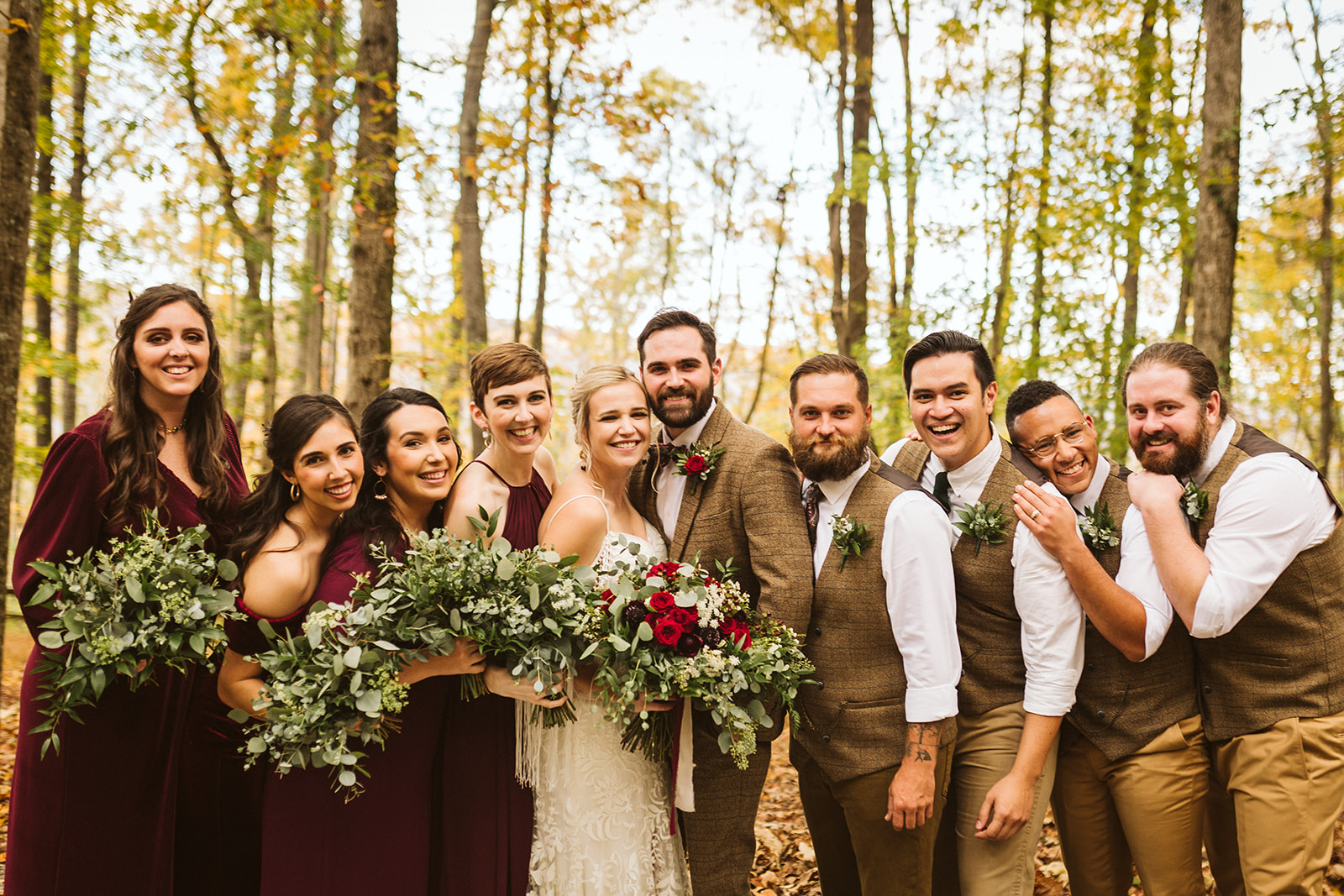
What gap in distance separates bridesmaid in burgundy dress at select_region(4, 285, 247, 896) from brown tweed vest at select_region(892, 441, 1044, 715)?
3494 mm

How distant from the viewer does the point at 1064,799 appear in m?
3.71

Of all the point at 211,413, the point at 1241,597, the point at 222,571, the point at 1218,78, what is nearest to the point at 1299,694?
the point at 1241,597

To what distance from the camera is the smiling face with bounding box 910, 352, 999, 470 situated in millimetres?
3623

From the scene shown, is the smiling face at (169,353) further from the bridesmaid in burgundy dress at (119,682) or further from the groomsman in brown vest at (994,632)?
the groomsman in brown vest at (994,632)

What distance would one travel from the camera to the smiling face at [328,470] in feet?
11.2

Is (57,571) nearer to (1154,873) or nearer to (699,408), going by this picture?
(699,408)

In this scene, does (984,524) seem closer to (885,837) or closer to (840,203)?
(885,837)

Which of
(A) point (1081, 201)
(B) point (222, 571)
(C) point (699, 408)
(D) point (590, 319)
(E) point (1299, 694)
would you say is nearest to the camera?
(B) point (222, 571)

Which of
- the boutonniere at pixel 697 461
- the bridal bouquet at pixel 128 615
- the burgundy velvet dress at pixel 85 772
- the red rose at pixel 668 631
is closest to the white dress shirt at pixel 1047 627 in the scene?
the boutonniere at pixel 697 461

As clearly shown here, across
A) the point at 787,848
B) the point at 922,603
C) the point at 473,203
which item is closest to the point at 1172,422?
the point at 922,603

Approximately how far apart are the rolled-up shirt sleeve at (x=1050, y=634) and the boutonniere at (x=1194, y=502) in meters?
0.58

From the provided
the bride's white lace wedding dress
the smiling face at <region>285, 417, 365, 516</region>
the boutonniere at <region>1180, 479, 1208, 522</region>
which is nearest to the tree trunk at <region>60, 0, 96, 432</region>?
the smiling face at <region>285, 417, 365, 516</region>

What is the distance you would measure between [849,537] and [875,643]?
0.49 m

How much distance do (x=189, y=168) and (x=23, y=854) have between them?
48.9 feet
